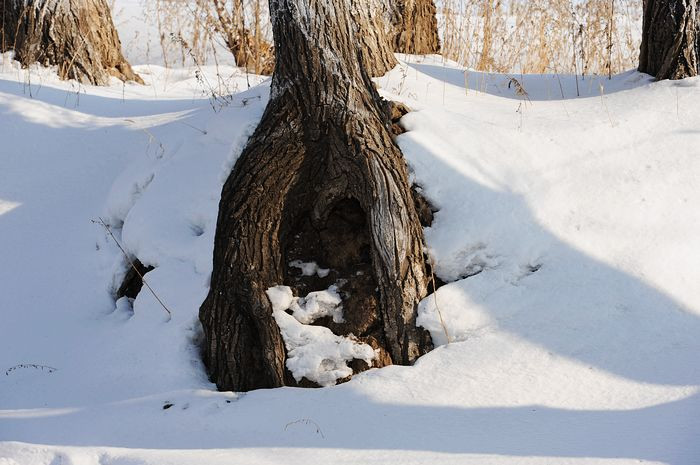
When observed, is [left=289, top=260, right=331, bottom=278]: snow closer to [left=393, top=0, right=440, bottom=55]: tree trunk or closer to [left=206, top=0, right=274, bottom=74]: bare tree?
[left=393, top=0, right=440, bottom=55]: tree trunk

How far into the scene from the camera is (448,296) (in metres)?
3.45

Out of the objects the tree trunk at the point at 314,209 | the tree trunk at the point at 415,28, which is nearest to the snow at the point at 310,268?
the tree trunk at the point at 314,209

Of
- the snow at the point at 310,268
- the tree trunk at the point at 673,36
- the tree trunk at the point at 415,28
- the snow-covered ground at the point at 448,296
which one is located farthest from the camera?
the tree trunk at the point at 415,28

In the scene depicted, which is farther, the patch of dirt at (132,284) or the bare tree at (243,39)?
the bare tree at (243,39)

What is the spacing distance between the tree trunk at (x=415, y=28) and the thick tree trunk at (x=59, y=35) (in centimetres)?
254

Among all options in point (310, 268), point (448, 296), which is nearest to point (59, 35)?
point (310, 268)

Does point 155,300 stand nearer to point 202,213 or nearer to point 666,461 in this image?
Result: point 202,213

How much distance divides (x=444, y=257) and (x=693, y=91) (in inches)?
69.8

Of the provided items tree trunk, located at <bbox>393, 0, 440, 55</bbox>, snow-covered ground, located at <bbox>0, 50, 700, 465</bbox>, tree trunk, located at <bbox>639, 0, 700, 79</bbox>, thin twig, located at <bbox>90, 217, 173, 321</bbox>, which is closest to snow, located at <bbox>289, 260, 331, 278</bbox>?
snow-covered ground, located at <bbox>0, 50, 700, 465</bbox>

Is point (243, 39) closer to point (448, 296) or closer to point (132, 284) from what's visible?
point (132, 284)

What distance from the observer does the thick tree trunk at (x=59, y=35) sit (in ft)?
20.5

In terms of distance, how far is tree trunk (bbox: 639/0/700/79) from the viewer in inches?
163

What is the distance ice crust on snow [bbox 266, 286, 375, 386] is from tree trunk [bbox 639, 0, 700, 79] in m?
2.34

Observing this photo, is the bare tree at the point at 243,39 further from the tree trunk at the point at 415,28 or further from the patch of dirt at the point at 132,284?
the patch of dirt at the point at 132,284
